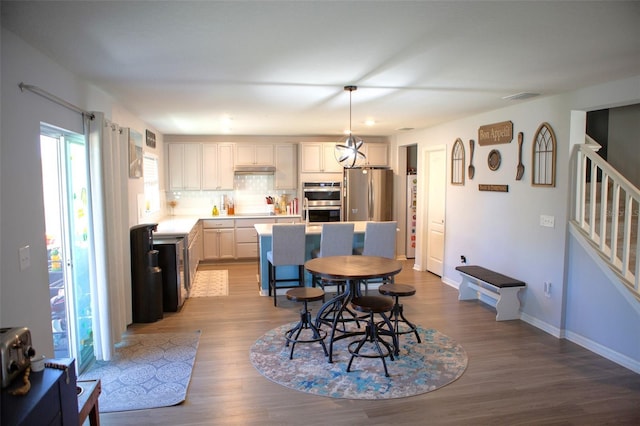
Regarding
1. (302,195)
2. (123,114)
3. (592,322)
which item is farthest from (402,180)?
(123,114)

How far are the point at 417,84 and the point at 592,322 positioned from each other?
2.76 meters

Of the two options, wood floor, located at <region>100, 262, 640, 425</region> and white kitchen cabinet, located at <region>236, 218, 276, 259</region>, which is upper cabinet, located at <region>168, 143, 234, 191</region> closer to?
white kitchen cabinet, located at <region>236, 218, 276, 259</region>

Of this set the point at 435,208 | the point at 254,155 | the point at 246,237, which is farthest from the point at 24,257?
the point at 254,155

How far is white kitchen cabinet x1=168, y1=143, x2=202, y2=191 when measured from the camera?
25.9ft

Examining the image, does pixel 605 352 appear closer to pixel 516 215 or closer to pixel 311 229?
pixel 516 215

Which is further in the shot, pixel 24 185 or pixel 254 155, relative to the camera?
pixel 254 155

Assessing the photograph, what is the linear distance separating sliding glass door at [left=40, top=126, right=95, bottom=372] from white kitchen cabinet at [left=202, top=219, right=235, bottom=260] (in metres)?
3.95

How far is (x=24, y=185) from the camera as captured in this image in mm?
2498

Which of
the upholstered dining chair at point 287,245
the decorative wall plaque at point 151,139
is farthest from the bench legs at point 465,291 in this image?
the decorative wall plaque at point 151,139

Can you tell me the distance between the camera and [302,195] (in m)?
7.95

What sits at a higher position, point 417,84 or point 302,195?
point 417,84

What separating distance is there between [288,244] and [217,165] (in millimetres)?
3494

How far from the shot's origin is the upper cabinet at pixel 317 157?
26.0 feet

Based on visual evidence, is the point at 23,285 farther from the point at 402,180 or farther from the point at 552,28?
the point at 402,180
